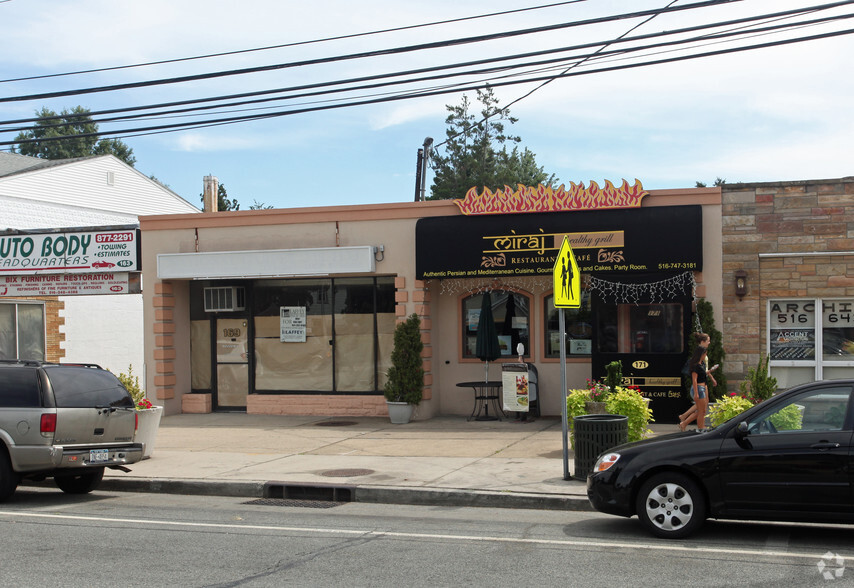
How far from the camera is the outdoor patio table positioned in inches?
671

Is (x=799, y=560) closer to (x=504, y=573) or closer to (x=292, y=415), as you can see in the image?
(x=504, y=573)

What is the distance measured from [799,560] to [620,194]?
9860 mm

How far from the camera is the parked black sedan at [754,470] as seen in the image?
7.65 metres

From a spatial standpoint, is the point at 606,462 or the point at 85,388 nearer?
the point at 606,462

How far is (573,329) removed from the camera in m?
17.5

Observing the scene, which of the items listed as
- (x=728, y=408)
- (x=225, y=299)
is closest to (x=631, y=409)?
(x=728, y=408)

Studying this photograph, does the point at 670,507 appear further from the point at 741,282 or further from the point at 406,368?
the point at 406,368

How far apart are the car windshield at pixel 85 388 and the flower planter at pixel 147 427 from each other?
1.75 meters

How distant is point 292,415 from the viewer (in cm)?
1878

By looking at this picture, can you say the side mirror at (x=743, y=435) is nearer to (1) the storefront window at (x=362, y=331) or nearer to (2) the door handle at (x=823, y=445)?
(2) the door handle at (x=823, y=445)

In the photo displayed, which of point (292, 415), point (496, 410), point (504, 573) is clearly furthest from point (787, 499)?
point (292, 415)

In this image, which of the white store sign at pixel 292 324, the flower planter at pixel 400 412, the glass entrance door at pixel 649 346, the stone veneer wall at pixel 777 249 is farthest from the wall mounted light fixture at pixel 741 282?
the white store sign at pixel 292 324

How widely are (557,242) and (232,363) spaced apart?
769cm

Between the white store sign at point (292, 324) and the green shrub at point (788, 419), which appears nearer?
the green shrub at point (788, 419)
